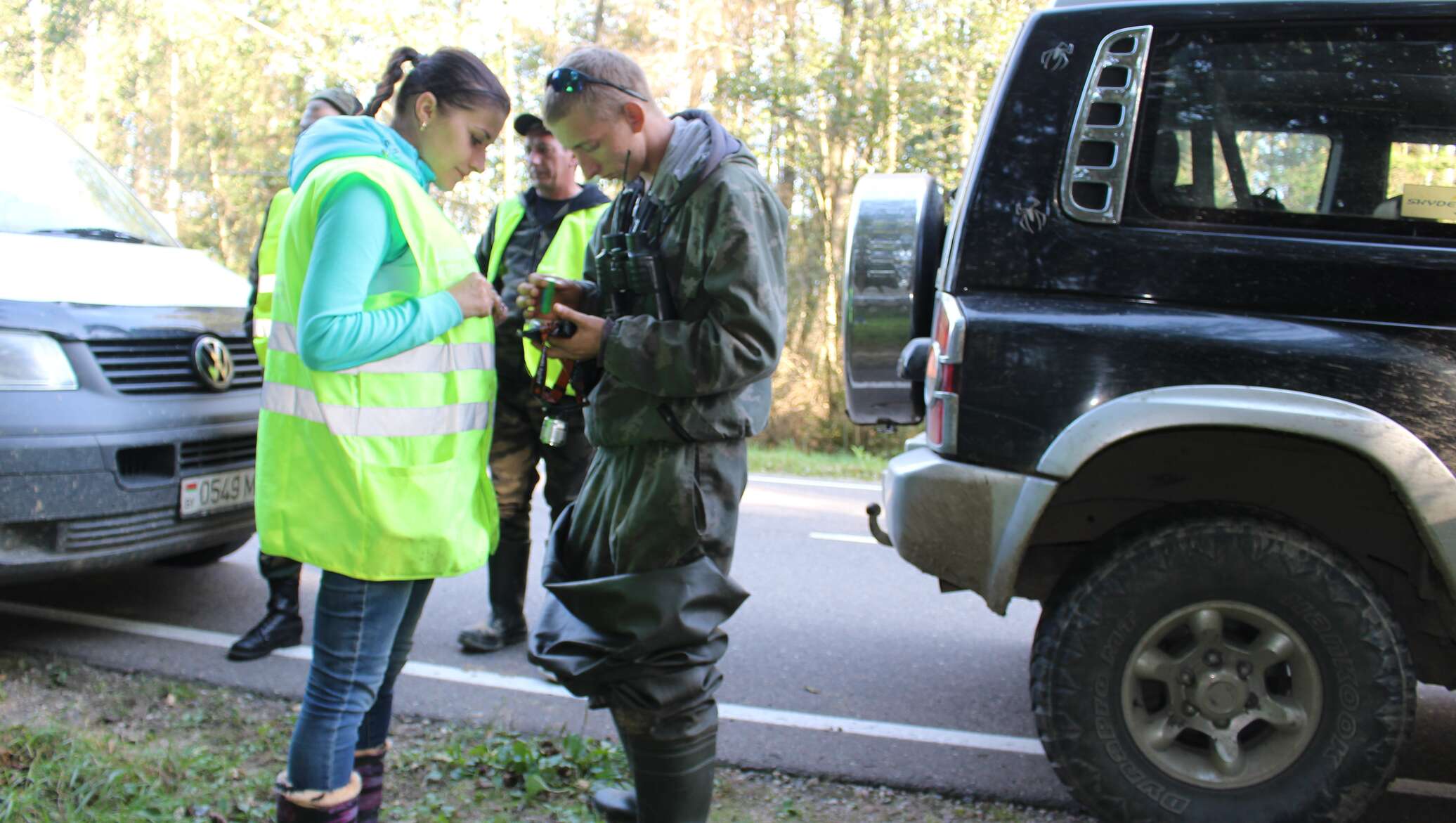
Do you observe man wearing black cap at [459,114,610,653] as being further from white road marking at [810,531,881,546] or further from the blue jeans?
white road marking at [810,531,881,546]

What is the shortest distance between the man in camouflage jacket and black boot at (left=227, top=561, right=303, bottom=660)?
205cm

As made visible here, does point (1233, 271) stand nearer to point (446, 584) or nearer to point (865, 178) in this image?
point (865, 178)

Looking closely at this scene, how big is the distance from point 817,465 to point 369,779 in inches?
331

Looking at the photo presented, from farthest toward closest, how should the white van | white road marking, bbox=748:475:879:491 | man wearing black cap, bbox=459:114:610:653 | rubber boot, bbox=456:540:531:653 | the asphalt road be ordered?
white road marking, bbox=748:475:879:491, rubber boot, bbox=456:540:531:653, man wearing black cap, bbox=459:114:610:653, the white van, the asphalt road

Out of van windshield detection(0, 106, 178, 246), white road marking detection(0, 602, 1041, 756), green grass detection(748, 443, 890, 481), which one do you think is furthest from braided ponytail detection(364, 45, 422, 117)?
green grass detection(748, 443, 890, 481)

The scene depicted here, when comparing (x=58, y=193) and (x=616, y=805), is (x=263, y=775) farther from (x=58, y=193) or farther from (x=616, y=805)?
(x=58, y=193)

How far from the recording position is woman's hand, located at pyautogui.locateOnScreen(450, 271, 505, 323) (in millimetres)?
2361

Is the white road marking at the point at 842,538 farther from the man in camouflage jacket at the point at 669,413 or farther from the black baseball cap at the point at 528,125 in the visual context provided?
the man in camouflage jacket at the point at 669,413

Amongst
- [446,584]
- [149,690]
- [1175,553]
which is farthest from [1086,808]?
[446,584]

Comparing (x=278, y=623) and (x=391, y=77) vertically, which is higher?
(x=391, y=77)

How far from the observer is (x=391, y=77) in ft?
8.34

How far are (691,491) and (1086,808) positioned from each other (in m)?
1.33

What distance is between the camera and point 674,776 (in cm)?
242

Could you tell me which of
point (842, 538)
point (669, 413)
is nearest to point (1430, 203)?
point (669, 413)
